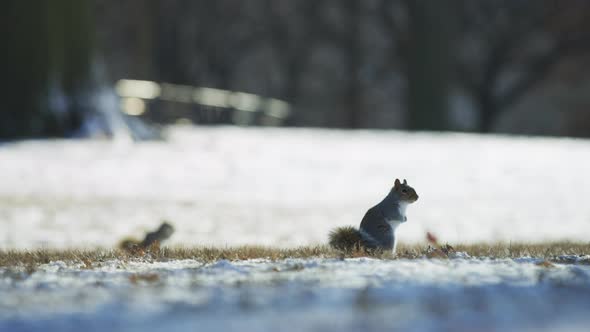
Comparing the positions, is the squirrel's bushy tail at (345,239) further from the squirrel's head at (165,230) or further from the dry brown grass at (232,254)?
the squirrel's head at (165,230)

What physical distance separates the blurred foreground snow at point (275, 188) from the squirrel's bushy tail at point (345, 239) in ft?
11.7

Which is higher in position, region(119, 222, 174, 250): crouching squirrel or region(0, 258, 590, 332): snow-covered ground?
region(119, 222, 174, 250): crouching squirrel

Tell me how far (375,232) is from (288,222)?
6.36 meters

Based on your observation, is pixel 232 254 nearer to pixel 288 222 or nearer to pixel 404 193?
pixel 404 193

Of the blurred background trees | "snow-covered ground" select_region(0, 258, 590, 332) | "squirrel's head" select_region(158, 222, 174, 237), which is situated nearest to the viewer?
"snow-covered ground" select_region(0, 258, 590, 332)

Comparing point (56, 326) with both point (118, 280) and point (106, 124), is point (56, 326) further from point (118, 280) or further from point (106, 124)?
point (106, 124)

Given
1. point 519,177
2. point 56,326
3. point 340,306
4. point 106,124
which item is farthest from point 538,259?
point 106,124

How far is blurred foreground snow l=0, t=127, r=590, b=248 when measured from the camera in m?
13.7

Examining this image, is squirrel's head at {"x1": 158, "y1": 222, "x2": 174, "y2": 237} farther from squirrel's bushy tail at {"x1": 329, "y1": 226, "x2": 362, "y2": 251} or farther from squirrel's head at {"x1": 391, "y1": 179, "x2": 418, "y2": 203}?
squirrel's head at {"x1": 391, "y1": 179, "x2": 418, "y2": 203}

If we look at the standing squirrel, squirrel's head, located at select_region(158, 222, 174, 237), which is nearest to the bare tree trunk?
squirrel's head, located at select_region(158, 222, 174, 237)

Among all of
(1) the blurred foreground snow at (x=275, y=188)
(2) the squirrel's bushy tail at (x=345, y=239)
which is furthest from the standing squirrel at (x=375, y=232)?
(1) the blurred foreground snow at (x=275, y=188)

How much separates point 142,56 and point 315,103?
6.68 m

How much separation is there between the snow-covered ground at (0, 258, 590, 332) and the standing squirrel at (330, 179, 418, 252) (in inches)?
45.6

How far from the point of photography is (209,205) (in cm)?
1545
